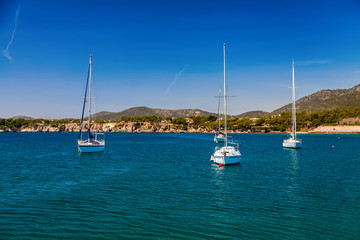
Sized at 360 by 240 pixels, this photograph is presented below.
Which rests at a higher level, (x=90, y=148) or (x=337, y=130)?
(x=337, y=130)

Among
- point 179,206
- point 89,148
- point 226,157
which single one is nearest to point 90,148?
point 89,148

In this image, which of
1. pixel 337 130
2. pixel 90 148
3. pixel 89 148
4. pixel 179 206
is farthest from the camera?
pixel 337 130

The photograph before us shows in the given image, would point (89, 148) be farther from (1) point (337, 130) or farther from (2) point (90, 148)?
(1) point (337, 130)

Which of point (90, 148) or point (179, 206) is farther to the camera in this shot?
point (90, 148)

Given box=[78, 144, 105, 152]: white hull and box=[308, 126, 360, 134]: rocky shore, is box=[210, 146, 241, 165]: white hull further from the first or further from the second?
box=[308, 126, 360, 134]: rocky shore

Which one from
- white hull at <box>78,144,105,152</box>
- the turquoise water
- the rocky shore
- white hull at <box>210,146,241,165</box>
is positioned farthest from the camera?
the rocky shore

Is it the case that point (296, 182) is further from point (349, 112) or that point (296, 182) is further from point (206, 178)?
point (349, 112)

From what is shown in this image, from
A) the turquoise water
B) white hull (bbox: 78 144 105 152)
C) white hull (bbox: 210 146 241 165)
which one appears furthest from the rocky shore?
white hull (bbox: 78 144 105 152)

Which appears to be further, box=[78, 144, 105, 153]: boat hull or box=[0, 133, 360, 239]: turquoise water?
box=[78, 144, 105, 153]: boat hull

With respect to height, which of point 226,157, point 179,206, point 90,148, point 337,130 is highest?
point 337,130

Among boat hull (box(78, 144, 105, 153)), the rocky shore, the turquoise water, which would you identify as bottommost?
the turquoise water

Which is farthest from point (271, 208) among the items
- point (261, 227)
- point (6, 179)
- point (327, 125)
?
point (327, 125)

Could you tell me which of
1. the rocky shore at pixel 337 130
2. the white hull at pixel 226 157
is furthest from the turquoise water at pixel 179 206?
the rocky shore at pixel 337 130

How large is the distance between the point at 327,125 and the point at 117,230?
7330 inches
